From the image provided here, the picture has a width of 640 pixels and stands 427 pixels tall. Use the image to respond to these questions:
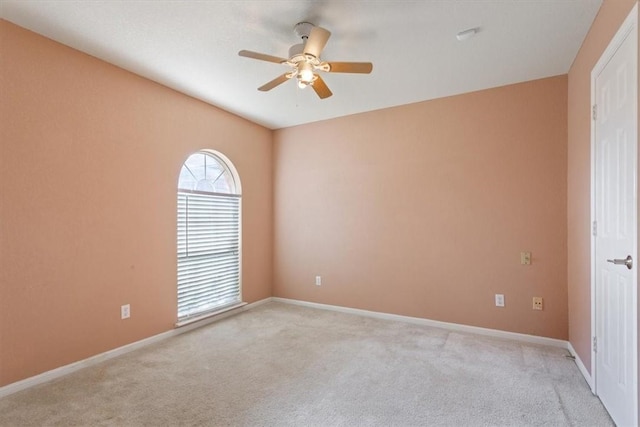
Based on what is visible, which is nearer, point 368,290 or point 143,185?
point 143,185

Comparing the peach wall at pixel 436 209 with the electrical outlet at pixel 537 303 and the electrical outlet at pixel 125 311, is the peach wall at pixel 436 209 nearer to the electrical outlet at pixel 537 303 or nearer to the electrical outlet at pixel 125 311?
the electrical outlet at pixel 537 303

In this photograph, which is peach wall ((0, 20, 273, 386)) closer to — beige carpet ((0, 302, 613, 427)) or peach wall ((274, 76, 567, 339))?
beige carpet ((0, 302, 613, 427))

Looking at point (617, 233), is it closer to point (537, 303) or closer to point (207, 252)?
point (537, 303)

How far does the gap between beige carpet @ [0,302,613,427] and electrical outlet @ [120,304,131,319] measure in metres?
0.35

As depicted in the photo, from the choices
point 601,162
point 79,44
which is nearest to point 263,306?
point 79,44

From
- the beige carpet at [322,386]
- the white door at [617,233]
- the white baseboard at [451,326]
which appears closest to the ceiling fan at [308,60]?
the white door at [617,233]

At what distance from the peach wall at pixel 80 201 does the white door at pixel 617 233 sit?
362cm

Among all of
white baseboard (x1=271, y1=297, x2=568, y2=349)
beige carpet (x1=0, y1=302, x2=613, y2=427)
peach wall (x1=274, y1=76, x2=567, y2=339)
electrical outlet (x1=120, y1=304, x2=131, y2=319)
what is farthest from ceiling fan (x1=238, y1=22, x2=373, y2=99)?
white baseboard (x1=271, y1=297, x2=568, y2=349)

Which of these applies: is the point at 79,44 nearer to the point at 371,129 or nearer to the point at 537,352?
the point at 371,129

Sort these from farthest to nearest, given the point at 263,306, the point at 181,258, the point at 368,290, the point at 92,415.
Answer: the point at 263,306 → the point at 368,290 → the point at 181,258 → the point at 92,415

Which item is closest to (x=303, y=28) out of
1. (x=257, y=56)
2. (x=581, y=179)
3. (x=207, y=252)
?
(x=257, y=56)

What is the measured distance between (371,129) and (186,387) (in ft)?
10.9

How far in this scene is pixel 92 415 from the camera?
197 centimetres

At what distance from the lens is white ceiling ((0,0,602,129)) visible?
6.83ft
